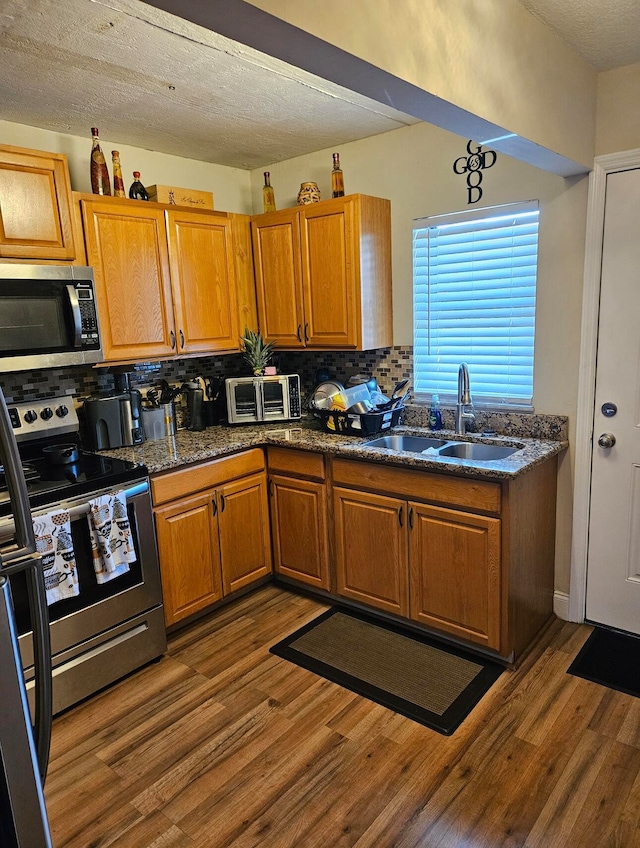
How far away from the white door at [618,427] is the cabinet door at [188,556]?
1817mm

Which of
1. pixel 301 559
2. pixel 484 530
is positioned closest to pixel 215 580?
pixel 301 559

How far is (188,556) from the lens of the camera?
8.94 feet

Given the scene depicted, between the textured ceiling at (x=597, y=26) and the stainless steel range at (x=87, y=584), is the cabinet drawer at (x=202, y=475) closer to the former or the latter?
the stainless steel range at (x=87, y=584)

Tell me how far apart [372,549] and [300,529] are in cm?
47

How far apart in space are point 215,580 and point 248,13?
2430mm

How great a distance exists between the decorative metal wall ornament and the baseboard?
1957 mm

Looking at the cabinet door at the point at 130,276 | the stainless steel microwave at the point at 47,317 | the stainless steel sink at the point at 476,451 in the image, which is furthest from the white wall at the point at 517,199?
the stainless steel microwave at the point at 47,317

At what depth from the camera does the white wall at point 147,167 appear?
2.66m

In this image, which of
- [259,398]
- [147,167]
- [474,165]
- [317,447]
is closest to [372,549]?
[317,447]

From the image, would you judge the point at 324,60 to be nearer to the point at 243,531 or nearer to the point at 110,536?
the point at 110,536

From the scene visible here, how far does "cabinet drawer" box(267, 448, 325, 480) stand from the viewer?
2.88 metres

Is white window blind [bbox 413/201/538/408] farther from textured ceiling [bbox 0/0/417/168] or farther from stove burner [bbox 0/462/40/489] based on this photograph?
stove burner [bbox 0/462/40/489]

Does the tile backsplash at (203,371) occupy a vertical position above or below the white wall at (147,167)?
below

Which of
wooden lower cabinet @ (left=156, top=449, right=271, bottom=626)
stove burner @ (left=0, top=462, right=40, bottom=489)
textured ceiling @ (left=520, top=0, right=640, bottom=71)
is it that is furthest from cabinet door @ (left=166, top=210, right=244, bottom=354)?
textured ceiling @ (left=520, top=0, right=640, bottom=71)
